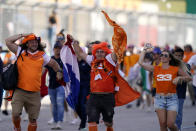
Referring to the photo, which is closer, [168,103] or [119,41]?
[119,41]

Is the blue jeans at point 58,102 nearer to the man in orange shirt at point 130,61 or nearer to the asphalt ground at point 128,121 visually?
the asphalt ground at point 128,121

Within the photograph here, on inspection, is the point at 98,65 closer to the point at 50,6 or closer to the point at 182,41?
the point at 50,6

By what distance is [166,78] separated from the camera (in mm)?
9164

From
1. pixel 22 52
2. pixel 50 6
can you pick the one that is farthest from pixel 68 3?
pixel 22 52

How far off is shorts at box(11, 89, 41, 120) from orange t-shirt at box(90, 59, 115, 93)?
1035 millimetres

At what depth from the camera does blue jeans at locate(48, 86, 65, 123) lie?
39.7ft

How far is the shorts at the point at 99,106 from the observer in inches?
348

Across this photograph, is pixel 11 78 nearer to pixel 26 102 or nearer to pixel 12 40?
pixel 26 102

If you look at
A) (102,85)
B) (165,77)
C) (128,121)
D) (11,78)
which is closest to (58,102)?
(128,121)

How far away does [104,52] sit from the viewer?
8914 mm

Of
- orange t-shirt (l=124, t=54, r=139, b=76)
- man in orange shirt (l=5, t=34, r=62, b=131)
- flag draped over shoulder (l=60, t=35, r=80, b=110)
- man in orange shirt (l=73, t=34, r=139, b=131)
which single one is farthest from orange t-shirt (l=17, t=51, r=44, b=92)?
orange t-shirt (l=124, t=54, r=139, b=76)

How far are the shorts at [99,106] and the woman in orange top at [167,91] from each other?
2.76ft

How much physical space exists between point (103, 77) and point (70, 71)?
1478 millimetres

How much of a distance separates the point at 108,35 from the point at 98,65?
18085 millimetres
